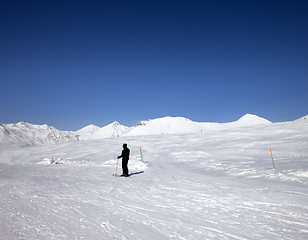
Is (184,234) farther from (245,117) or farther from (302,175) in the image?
(245,117)

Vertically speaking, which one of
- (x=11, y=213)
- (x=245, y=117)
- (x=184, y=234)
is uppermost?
(x=245, y=117)

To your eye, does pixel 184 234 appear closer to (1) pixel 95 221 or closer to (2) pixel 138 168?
(1) pixel 95 221

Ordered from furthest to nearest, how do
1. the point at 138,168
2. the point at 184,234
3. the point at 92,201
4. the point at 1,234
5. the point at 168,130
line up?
the point at 168,130
the point at 138,168
the point at 92,201
the point at 184,234
the point at 1,234

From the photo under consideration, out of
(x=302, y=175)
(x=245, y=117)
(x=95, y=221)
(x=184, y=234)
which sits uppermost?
(x=245, y=117)

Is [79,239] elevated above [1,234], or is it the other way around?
[1,234]

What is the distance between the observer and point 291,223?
449 centimetres

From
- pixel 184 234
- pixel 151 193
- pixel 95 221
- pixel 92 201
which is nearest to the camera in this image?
pixel 184 234

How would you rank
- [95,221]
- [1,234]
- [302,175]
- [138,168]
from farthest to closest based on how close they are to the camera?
[138,168]
[302,175]
[95,221]
[1,234]

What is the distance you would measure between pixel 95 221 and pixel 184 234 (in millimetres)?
1915

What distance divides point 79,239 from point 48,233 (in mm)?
623

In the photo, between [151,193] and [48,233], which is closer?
[48,233]

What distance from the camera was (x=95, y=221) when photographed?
4.25 meters

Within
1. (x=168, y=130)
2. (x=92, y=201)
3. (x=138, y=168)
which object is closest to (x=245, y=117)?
(x=168, y=130)

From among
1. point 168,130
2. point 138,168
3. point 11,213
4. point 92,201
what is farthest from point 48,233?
point 168,130
